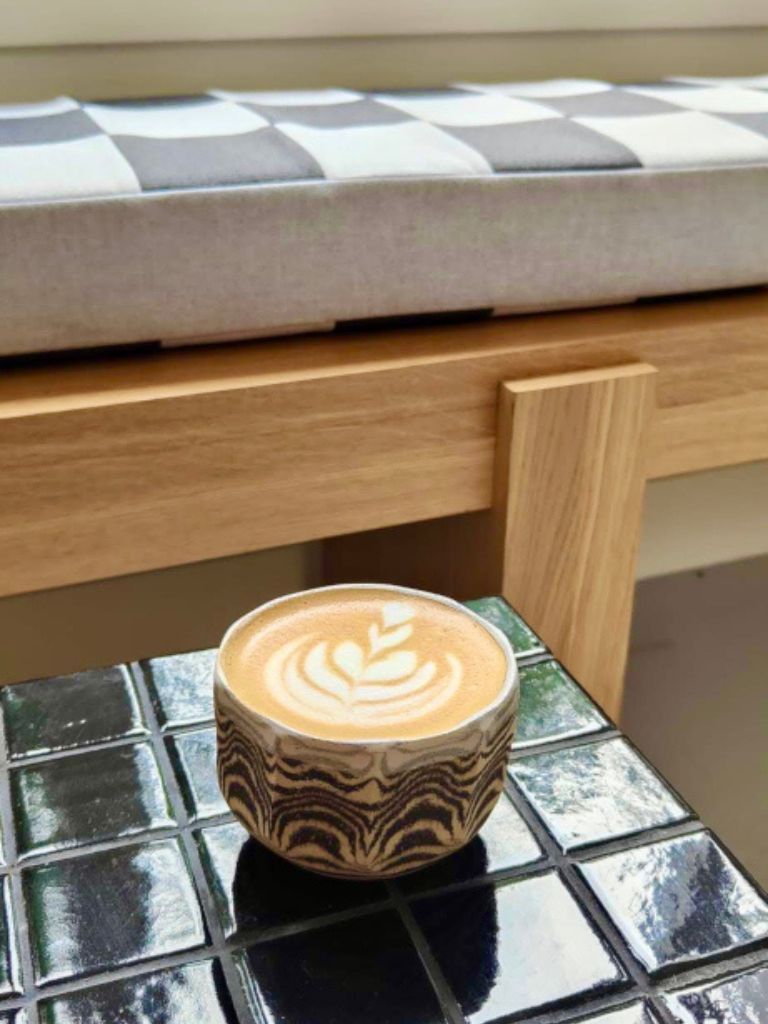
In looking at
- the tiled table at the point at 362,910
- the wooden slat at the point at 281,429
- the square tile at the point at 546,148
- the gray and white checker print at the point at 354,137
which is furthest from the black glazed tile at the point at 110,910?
the square tile at the point at 546,148

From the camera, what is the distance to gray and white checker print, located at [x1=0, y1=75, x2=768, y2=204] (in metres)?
0.67

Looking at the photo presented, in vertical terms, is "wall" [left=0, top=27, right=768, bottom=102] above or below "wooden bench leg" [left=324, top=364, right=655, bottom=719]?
above

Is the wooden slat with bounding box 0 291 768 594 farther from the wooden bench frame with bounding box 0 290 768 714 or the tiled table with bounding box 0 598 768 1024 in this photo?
the tiled table with bounding box 0 598 768 1024

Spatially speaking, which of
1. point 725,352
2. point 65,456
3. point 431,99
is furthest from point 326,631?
point 431,99

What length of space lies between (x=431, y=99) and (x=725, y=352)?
0.33 meters

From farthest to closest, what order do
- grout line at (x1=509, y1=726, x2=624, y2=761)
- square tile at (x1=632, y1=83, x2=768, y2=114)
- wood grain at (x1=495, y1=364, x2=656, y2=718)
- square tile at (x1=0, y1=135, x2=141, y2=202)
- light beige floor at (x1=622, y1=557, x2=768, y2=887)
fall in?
1. light beige floor at (x1=622, y1=557, x2=768, y2=887)
2. square tile at (x1=632, y1=83, x2=768, y2=114)
3. wood grain at (x1=495, y1=364, x2=656, y2=718)
4. square tile at (x1=0, y1=135, x2=141, y2=202)
5. grout line at (x1=509, y1=726, x2=624, y2=761)

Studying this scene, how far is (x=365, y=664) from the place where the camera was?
44cm

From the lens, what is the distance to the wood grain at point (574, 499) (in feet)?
2.46

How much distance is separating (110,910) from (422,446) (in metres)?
0.38

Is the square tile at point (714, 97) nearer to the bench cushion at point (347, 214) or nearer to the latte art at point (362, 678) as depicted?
the bench cushion at point (347, 214)

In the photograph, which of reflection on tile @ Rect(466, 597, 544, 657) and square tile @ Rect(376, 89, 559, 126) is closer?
reflection on tile @ Rect(466, 597, 544, 657)

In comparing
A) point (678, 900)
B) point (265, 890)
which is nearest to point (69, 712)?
point (265, 890)

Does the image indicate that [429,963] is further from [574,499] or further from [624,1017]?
[574,499]

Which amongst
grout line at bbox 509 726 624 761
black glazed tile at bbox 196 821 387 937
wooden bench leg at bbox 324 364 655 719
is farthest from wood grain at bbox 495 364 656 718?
black glazed tile at bbox 196 821 387 937
